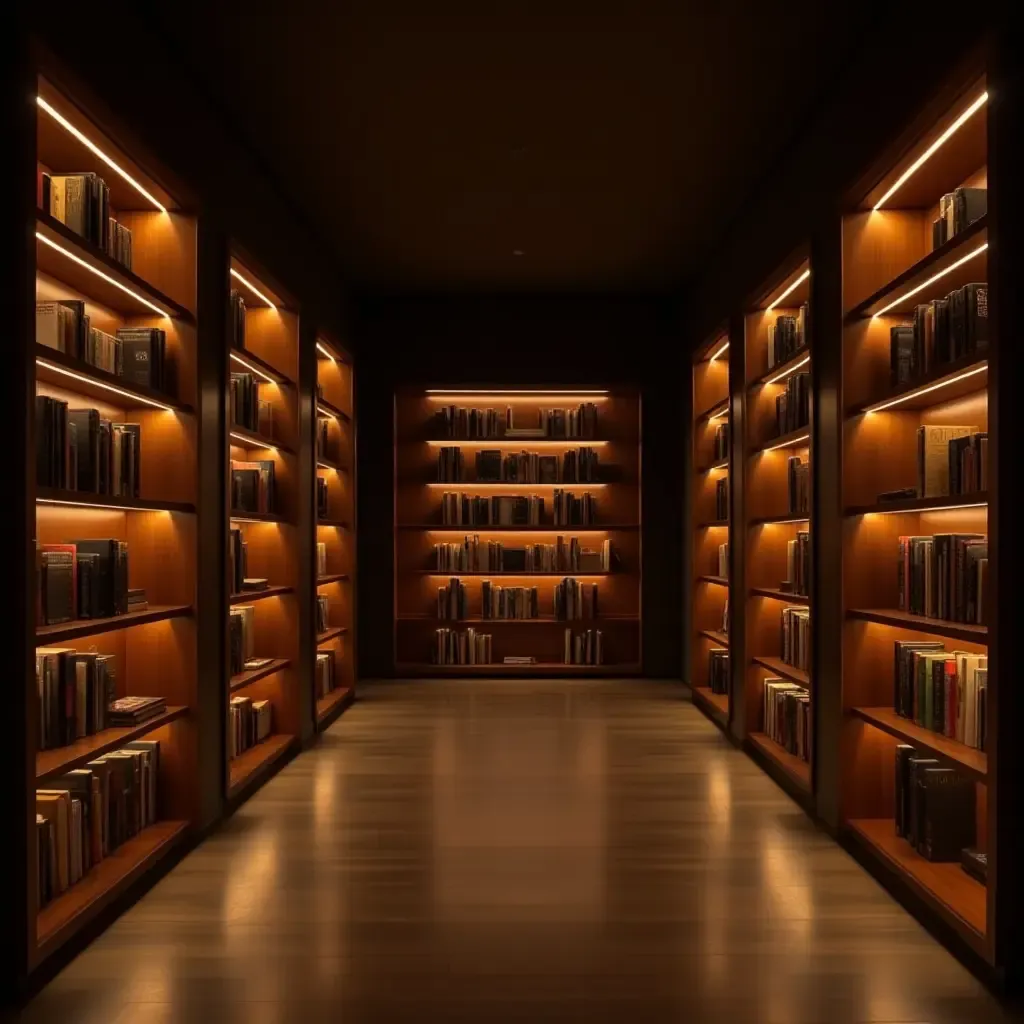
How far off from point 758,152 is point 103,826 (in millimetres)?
4452

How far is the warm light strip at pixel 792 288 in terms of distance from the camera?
5.00 meters

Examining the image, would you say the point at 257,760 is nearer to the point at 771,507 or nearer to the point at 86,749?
the point at 86,749

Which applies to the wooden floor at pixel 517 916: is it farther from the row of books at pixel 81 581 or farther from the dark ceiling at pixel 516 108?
the dark ceiling at pixel 516 108

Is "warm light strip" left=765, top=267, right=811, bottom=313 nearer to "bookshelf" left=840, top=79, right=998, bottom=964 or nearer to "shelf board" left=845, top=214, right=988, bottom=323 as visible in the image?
"bookshelf" left=840, top=79, right=998, bottom=964

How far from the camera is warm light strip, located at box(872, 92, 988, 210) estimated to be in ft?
10.4

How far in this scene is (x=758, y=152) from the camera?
5.19 metres

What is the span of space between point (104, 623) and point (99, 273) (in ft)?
4.13

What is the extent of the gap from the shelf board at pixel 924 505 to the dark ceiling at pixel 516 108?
6.18ft

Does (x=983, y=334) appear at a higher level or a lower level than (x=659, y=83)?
lower

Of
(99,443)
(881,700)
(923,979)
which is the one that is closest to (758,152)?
(881,700)

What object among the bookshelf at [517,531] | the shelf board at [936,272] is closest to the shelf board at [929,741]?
the shelf board at [936,272]

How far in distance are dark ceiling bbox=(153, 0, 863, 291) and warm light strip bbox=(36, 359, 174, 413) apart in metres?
1.45

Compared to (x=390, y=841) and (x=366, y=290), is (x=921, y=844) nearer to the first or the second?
(x=390, y=841)

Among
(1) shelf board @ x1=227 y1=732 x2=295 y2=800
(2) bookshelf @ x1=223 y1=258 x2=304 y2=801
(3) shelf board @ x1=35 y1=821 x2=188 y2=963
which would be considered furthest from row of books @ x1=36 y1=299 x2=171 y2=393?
(1) shelf board @ x1=227 y1=732 x2=295 y2=800
